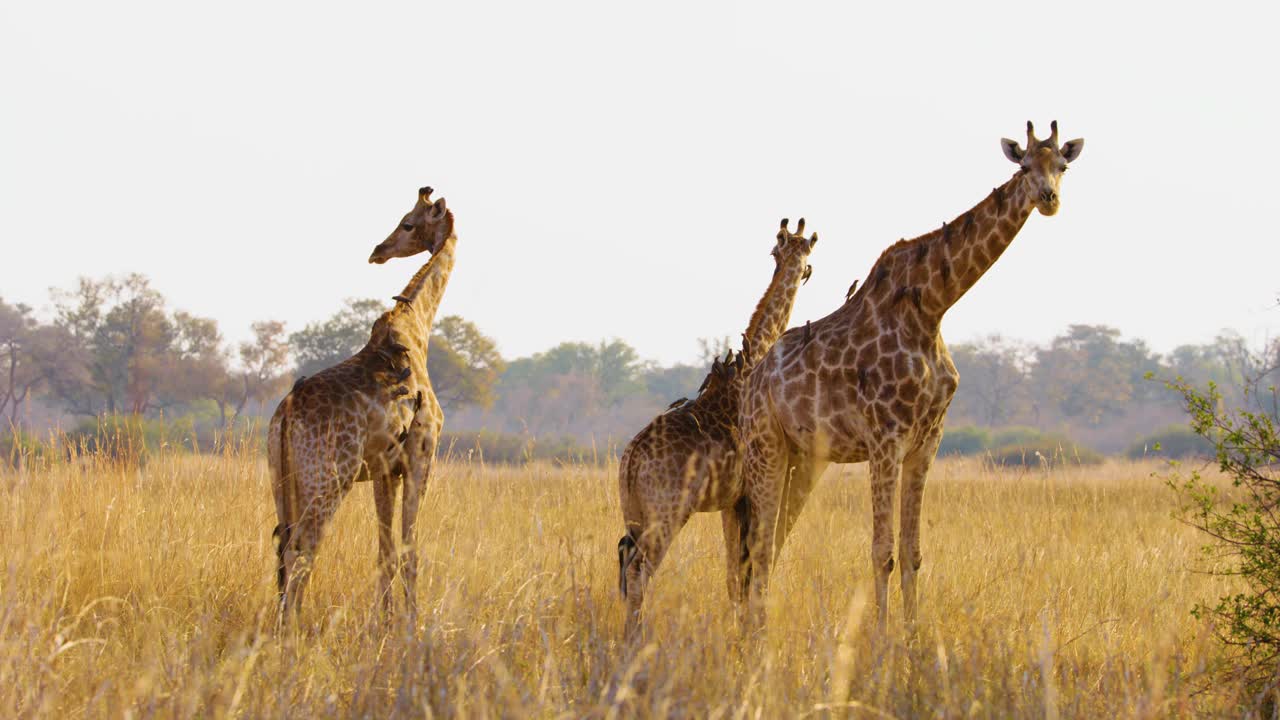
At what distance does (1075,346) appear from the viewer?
65.9 metres

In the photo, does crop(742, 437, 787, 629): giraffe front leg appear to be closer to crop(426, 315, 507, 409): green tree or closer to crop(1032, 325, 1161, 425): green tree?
crop(426, 315, 507, 409): green tree

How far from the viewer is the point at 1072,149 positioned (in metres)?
5.78

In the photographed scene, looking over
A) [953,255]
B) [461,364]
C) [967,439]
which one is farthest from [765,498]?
[967,439]

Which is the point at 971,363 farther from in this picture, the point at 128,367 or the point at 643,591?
the point at 643,591

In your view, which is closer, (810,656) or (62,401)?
(810,656)

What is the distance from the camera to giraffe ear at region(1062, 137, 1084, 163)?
5762 mm

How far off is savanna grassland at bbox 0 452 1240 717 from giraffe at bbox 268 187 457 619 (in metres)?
0.30

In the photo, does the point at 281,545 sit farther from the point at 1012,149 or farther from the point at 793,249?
the point at 1012,149

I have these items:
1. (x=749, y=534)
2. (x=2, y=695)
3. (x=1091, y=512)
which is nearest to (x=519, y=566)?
(x=749, y=534)

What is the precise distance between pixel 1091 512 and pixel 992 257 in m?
8.89

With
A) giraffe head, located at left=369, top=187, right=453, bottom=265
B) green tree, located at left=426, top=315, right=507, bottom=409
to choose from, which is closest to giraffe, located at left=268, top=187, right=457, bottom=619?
giraffe head, located at left=369, top=187, right=453, bottom=265

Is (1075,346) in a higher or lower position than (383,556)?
higher

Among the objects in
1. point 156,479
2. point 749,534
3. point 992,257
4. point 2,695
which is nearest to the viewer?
point 2,695

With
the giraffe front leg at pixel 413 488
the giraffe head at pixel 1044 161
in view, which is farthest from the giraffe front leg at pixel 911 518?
the giraffe front leg at pixel 413 488
